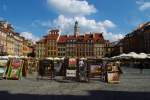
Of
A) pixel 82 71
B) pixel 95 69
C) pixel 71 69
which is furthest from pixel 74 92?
pixel 95 69

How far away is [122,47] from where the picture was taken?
149m

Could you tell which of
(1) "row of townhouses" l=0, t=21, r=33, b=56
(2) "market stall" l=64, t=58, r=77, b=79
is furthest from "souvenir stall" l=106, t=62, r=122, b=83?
(1) "row of townhouses" l=0, t=21, r=33, b=56

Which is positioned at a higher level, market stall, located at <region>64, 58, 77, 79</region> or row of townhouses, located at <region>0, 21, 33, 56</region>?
row of townhouses, located at <region>0, 21, 33, 56</region>

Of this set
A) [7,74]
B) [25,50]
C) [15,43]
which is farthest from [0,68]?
[25,50]

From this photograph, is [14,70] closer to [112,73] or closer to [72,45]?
[112,73]

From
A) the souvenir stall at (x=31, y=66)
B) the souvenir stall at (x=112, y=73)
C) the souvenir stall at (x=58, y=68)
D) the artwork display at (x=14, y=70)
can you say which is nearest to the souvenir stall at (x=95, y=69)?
the souvenir stall at (x=112, y=73)

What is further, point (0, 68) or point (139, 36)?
point (139, 36)

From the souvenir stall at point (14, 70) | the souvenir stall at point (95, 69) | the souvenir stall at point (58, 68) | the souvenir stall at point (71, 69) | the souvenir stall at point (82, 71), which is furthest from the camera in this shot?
the souvenir stall at point (58, 68)

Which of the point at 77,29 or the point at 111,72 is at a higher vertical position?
the point at 77,29

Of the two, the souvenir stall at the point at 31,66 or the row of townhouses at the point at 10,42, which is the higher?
the row of townhouses at the point at 10,42

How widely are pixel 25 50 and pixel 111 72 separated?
134889 mm

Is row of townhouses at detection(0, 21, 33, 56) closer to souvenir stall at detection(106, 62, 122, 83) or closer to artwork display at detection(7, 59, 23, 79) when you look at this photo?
artwork display at detection(7, 59, 23, 79)

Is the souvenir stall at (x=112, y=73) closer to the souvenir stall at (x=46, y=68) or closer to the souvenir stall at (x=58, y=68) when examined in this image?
the souvenir stall at (x=46, y=68)

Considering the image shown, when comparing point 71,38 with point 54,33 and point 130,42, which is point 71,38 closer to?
point 54,33
